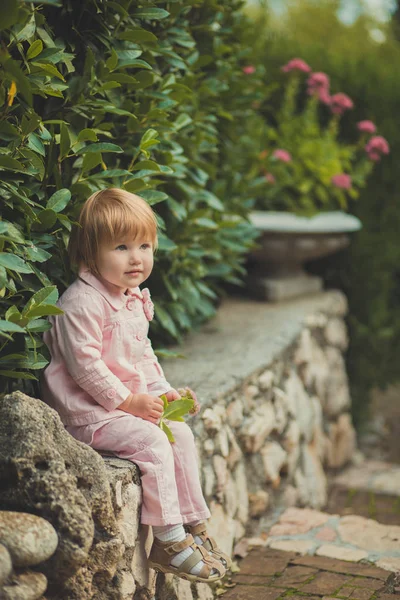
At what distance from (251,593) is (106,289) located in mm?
1190

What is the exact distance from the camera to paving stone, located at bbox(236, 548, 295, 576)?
2.89 metres

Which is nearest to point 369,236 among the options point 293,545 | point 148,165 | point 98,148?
point 293,545

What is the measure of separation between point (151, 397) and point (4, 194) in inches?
29.8

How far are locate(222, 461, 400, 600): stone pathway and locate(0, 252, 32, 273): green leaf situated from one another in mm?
1372

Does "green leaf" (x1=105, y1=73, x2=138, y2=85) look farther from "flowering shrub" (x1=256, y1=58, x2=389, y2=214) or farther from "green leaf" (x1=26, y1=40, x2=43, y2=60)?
"flowering shrub" (x1=256, y1=58, x2=389, y2=214)

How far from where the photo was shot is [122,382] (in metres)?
2.46

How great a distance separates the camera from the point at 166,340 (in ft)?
12.6

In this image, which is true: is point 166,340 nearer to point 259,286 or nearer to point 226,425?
point 226,425

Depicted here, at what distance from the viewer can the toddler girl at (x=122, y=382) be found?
2.30m

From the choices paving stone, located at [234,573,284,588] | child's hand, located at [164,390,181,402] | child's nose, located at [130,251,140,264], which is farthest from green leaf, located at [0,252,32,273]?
paving stone, located at [234,573,284,588]

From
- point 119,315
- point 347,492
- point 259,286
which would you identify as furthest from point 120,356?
point 259,286

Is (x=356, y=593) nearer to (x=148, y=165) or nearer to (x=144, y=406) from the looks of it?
(x=144, y=406)

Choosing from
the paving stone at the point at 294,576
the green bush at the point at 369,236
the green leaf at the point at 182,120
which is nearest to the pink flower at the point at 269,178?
the green bush at the point at 369,236

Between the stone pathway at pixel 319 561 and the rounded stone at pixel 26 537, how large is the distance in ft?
3.33
